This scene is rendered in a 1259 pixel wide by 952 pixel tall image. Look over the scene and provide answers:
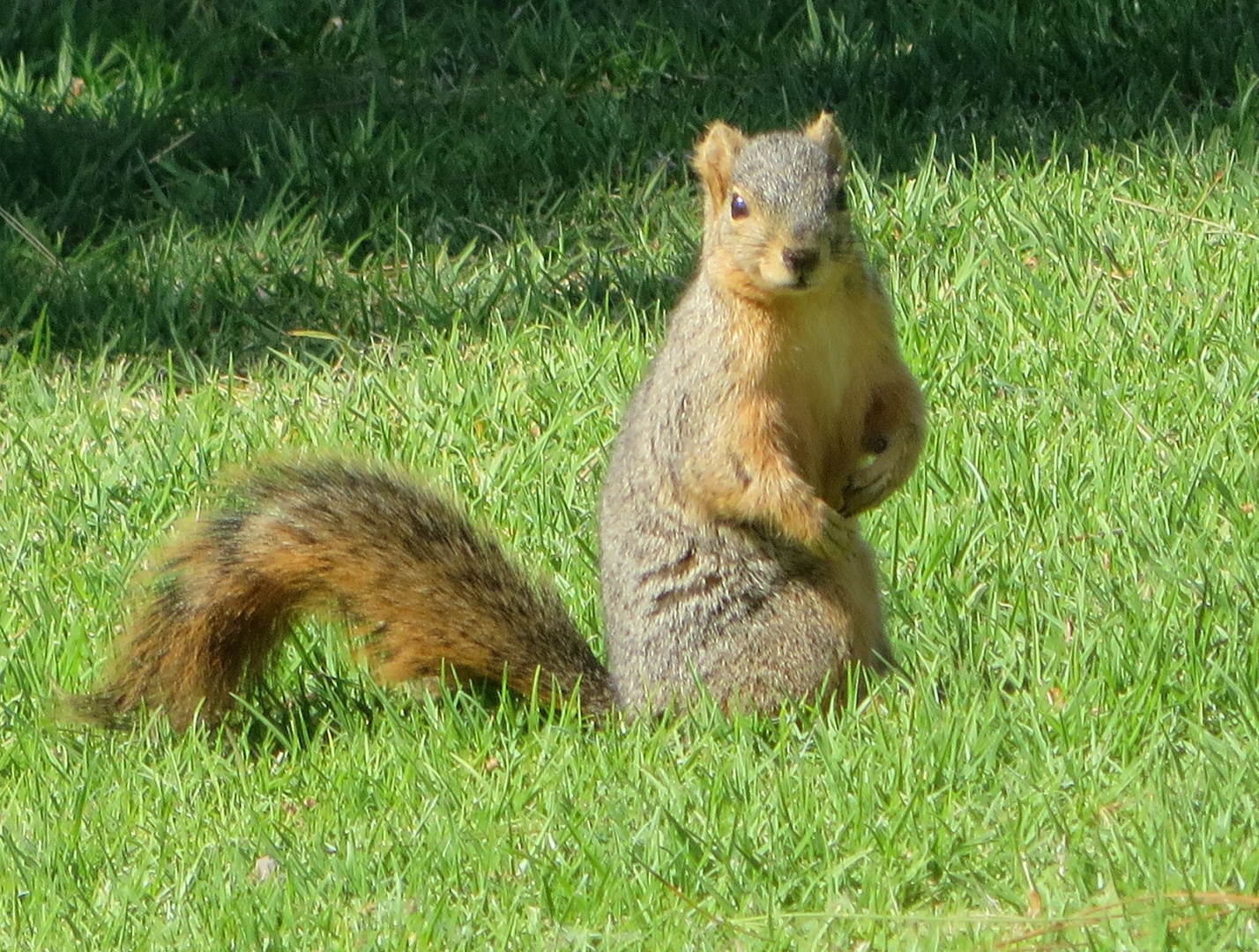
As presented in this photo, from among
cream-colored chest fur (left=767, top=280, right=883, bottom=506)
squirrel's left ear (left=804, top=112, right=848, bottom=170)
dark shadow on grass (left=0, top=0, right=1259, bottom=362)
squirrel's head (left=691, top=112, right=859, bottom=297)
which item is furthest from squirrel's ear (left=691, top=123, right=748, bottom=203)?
dark shadow on grass (left=0, top=0, right=1259, bottom=362)

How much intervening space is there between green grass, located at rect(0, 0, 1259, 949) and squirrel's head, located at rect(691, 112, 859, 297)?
0.67 metres

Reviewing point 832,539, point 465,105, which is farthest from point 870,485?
point 465,105

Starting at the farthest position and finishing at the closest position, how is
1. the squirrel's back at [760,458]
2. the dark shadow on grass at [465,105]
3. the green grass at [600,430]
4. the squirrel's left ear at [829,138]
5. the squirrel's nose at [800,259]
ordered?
1. the dark shadow on grass at [465,105]
2. the squirrel's left ear at [829,138]
3. the squirrel's back at [760,458]
4. the squirrel's nose at [800,259]
5. the green grass at [600,430]

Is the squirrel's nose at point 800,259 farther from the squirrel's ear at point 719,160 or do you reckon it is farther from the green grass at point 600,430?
the green grass at point 600,430

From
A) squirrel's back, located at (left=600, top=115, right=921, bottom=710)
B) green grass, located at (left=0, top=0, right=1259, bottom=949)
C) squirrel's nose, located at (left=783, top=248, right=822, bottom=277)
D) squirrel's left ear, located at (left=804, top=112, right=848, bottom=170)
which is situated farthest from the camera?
squirrel's left ear, located at (left=804, top=112, right=848, bottom=170)

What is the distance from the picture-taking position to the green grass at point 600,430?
98.3 inches

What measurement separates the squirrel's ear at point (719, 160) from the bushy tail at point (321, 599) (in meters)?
0.74

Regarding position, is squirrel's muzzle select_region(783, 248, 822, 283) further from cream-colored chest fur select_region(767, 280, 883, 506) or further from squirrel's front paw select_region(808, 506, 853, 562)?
squirrel's front paw select_region(808, 506, 853, 562)

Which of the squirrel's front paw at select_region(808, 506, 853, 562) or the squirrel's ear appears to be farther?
the squirrel's ear

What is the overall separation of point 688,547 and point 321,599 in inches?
24.9

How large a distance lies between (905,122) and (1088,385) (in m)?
1.73

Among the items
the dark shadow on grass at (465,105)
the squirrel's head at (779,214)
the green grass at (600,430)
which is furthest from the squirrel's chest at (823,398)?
the dark shadow on grass at (465,105)

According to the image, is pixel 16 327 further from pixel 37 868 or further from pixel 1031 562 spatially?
pixel 1031 562

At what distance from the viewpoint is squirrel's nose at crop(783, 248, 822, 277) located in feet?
9.41
